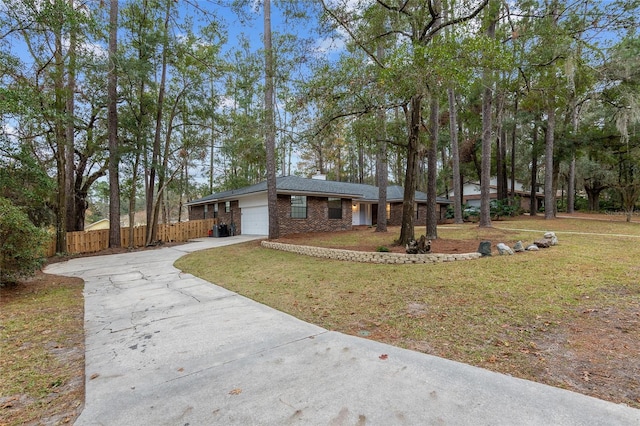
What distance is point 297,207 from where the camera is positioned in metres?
15.9

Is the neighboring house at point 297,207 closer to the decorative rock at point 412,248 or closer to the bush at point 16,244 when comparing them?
the decorative rock at point 412,248

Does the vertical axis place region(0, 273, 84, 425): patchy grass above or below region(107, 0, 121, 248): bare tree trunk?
below

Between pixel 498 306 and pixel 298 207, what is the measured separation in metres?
12.4

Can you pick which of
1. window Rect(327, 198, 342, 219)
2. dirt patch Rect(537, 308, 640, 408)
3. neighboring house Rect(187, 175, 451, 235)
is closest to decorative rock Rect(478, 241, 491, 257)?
dirt patch Rect(537, 308, 640, 408)

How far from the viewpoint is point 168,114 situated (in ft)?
49.9

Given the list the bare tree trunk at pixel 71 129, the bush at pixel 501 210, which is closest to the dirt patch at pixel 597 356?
the bare tree trunk at pixel 71 129

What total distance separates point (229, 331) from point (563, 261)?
273 inches

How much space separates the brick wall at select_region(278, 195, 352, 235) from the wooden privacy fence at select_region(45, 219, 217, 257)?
18.8ft

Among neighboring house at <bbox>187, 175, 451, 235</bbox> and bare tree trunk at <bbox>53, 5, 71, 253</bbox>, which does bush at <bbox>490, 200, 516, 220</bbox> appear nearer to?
neighboring house at <bbox>187, 175, 451, 235</bbox>

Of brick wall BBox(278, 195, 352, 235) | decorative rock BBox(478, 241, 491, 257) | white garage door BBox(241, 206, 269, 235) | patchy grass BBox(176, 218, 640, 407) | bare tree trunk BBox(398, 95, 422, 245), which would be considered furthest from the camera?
white garage door BBox(241, 206, 269, 235)

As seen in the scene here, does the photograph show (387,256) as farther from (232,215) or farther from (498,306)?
(232,215)

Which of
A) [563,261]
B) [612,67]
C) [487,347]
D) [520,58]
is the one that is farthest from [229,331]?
[612,67]

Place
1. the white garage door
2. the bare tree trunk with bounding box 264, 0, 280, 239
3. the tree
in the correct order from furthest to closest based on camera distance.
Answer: the white garage door, the bare tree trunk with bounding box 264, 0, 280, 239, the tree

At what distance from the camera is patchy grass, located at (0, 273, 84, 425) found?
7.16 ft
